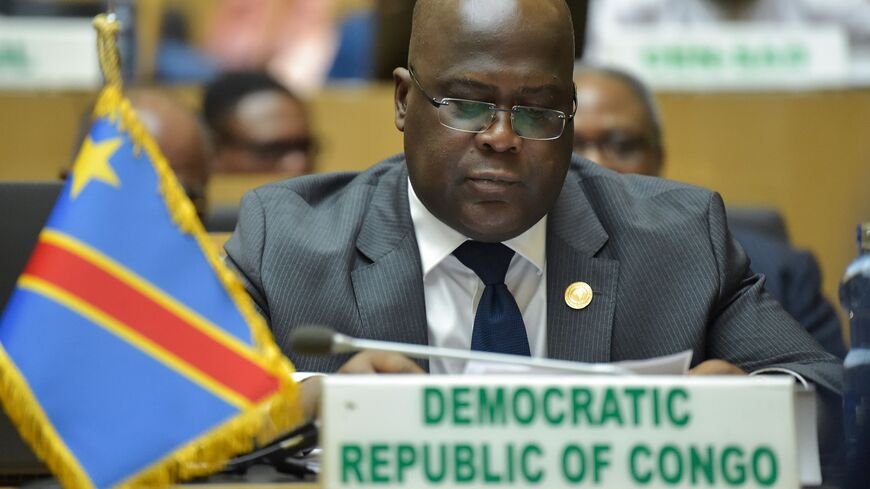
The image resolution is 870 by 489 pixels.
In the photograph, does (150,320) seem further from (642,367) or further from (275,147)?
(275,147)

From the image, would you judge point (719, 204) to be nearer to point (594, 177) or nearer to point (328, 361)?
point (594, 177)

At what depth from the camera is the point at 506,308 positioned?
190cm

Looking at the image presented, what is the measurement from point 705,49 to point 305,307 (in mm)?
2501

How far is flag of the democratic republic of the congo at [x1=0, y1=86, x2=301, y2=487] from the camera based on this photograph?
4.67ft

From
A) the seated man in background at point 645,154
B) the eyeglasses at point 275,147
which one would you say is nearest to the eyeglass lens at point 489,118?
the seated man in background at point 645,154

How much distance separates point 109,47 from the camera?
1566mm

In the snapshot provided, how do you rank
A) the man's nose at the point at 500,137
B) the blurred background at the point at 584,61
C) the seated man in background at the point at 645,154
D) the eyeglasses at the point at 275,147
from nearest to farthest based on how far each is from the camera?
the man's nose at the point at 500,137, the seated man in background at the point at 645,154, the blurred background at the point at 584,61, the eyeglasses at the point at 275,147

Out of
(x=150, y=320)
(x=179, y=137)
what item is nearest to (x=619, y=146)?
(x=179, y=137)

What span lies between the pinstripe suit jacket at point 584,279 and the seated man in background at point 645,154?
101 cm

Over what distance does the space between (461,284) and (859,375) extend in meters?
0.62

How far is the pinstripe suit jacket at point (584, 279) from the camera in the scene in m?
1.93

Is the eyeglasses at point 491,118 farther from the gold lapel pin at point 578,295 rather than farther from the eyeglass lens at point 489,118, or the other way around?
the gold lapel pin at point 578,295

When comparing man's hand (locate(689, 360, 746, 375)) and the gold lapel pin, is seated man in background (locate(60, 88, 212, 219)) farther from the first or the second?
man's hand (locate(689, 360, 746, 375))

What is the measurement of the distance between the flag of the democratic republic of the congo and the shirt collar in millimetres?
534
